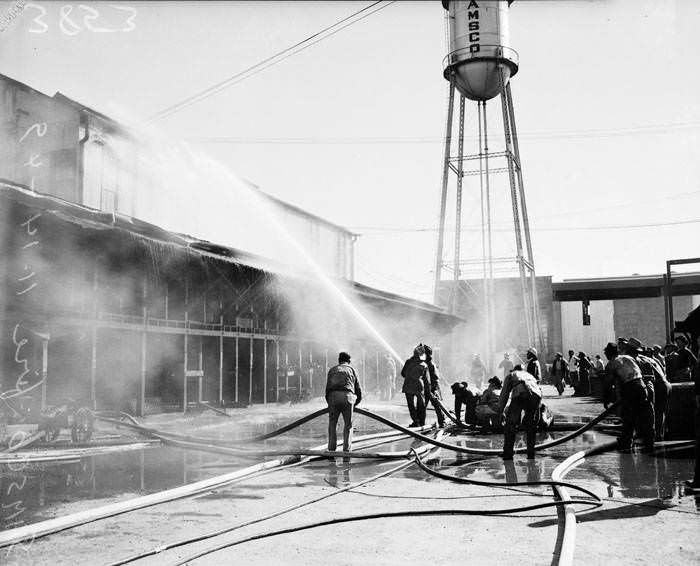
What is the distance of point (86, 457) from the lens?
33.8 feet

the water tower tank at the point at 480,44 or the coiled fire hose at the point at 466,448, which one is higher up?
the water tower tank at the point at 480,44

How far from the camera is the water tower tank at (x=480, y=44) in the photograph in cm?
2816

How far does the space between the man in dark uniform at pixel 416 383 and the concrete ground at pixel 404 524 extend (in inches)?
175

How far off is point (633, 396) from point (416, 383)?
463 centimetres

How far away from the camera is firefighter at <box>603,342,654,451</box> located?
10.8 metres

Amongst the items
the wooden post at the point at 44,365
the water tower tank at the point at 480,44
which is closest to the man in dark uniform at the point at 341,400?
the wooden post at the point at 44,365

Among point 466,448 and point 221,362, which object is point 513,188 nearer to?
point 221,362

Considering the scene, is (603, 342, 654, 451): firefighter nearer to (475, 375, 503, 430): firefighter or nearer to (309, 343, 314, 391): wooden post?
(475, 375, 503, 430): firefighter

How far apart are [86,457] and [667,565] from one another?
8643 mm

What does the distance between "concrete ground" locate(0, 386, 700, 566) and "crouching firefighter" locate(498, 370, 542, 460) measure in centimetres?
69

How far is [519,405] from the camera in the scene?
10.0 m

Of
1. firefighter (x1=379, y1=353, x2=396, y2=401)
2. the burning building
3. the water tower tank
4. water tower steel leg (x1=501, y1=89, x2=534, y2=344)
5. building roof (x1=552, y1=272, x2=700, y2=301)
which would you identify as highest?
the water tower tank

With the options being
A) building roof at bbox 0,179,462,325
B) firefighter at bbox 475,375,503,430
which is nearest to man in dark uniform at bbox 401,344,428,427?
firefighter at bbox 475,375,503,430

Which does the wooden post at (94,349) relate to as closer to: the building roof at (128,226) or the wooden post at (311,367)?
the building roof at (128,226)
